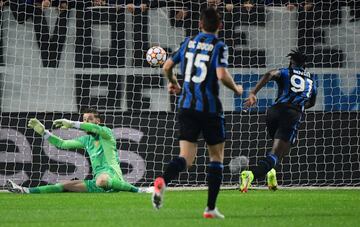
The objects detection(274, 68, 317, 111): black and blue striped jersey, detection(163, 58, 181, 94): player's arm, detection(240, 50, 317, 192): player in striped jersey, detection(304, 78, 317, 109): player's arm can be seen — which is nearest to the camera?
detection(163, 58, 181, 94): player's arm

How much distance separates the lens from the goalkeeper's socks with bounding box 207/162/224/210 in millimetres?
7973

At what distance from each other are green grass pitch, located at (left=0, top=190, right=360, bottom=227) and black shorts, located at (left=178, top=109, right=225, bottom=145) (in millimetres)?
712

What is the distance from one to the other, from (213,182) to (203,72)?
3.21ft

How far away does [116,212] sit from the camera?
876 centimetres

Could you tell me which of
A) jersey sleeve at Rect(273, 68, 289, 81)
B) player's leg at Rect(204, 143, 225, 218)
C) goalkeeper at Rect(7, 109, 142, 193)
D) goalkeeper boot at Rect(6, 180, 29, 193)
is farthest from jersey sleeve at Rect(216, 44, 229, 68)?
goalkeeper boot at Rect(6, 180, 29, 193)

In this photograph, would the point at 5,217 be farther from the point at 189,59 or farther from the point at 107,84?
the point at 107,84

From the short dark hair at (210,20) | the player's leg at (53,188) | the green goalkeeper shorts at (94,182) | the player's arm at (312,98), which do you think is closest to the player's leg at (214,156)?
the short dark hair at (210,20)

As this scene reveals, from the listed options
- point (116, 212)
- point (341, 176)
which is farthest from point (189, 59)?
point (341, 176)

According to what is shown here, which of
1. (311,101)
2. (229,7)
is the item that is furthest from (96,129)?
(229,7)

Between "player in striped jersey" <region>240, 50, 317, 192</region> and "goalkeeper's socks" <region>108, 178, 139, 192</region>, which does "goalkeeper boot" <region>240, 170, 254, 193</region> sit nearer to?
"player in striped jersey" <region>240, 50, 317, 192</region>

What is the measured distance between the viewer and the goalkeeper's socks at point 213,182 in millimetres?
7973

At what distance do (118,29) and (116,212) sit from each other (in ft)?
21.8

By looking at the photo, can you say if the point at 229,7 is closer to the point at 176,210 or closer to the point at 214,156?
the point at 176,210

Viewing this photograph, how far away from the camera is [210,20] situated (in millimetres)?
7996
